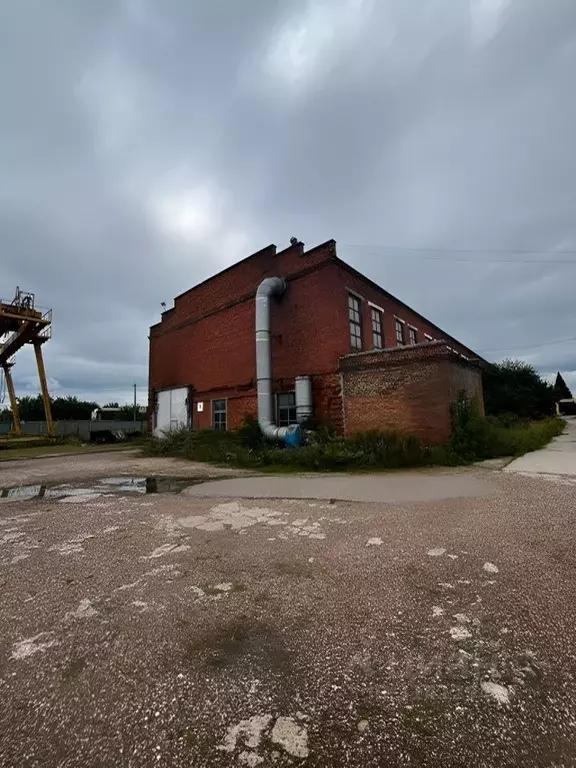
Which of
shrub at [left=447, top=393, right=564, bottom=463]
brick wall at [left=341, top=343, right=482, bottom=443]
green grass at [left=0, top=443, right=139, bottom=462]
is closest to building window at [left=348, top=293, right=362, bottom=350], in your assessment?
brick wall at [left=341, top=343, right=482, bottom=443]

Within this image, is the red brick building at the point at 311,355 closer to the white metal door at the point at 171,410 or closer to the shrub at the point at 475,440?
the white metal door at the point at 171,410

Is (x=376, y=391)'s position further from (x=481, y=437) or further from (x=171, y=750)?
(x=171, y=750)

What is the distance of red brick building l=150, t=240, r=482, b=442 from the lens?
11.7 meters

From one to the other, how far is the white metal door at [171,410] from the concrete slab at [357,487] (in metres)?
11.9

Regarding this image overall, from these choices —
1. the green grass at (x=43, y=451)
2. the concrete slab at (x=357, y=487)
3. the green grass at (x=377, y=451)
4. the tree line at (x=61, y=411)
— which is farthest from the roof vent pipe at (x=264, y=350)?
the tree line at (x=61, y=411)

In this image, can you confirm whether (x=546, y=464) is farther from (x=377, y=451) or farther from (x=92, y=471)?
(x=92, y=471)

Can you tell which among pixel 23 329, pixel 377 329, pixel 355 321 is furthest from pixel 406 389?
pixel 23 329

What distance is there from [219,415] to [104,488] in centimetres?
1034

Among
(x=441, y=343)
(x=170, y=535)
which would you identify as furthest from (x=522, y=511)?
(x=441, y=343)

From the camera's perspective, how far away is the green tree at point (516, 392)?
83.2 feet

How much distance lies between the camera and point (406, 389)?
38.6ft

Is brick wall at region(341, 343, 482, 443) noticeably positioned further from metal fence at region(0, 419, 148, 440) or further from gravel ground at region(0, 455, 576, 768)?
metal fence at region(0, 419, 148, 440)

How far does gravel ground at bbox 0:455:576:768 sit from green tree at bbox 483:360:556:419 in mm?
23639

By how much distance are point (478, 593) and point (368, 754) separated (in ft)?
5.51
